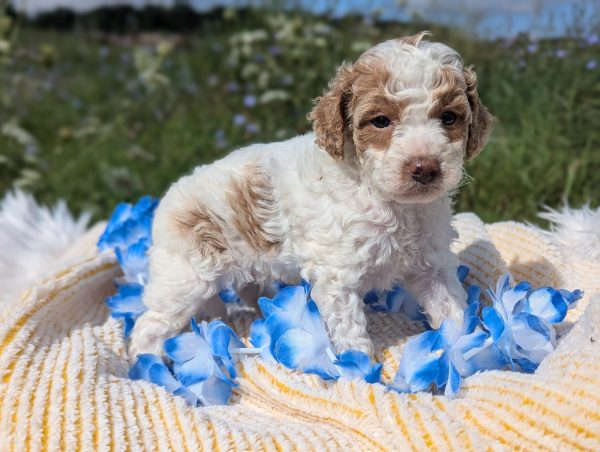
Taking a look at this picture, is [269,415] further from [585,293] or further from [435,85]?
[585,293]

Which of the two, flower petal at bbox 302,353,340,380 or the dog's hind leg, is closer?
flower petal at bbox 302,353,340,380

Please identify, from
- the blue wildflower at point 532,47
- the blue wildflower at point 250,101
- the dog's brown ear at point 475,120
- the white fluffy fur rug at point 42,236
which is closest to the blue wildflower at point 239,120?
the blue wildflower at point 250,101

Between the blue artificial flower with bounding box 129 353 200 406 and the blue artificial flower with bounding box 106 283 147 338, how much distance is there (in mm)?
461

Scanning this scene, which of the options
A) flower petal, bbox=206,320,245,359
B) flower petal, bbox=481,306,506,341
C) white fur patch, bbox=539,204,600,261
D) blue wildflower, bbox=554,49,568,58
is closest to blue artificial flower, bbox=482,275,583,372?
flower petal, bbox=481,306,506,341

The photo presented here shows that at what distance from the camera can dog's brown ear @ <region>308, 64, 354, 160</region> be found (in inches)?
102

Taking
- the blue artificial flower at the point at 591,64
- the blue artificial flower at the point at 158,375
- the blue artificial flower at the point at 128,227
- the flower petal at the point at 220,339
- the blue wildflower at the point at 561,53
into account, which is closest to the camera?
the blue artificial flower at the point at 158,375

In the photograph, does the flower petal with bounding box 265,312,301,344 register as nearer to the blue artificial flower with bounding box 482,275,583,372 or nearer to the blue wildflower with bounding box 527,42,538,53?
the blue artificial flower with bounding box 482,275,583,372

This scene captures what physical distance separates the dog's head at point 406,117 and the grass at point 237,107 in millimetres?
2143

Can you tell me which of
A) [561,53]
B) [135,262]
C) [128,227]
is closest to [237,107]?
[128,227]

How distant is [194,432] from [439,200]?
53.8 inches

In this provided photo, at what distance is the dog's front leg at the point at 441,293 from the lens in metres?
2.93

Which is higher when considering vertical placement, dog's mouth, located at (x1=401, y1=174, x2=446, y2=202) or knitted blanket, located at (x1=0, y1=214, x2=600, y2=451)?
dog's mouth, located at (x1=401, y1=174, x2=446, y2=202)

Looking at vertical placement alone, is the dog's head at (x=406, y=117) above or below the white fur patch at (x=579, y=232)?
above

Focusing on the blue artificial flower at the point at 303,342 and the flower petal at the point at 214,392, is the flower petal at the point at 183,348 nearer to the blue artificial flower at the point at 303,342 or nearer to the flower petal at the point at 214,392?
the flower petal at the point at 214,392
